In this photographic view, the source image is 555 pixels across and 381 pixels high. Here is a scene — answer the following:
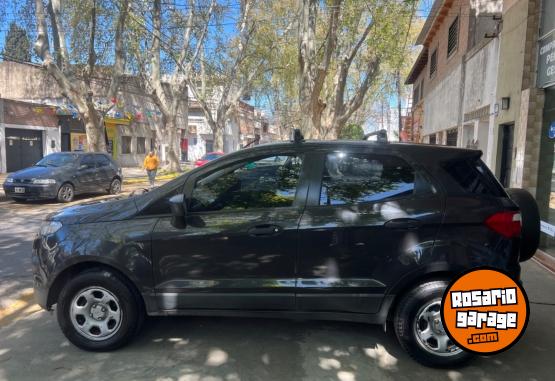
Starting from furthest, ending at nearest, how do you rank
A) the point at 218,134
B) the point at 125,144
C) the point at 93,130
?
the point at 125,144 < the point at 218,134 < the point at 93,130

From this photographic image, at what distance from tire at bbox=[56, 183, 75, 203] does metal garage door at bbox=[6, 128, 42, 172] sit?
431 inches

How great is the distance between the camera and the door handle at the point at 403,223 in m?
3.23

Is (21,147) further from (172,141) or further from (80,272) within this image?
(80,272)

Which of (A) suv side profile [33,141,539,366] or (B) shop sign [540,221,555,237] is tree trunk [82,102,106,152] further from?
(B) shop sign [540,221,555,237]

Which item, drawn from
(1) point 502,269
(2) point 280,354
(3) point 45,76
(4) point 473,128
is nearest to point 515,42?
(4) point 473,128

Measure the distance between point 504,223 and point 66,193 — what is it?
12.3 m

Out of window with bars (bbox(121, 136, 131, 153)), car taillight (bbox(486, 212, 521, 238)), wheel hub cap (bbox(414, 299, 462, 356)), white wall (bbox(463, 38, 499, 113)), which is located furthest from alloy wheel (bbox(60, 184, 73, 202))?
window with bars (bbox(121, 136, 131, 153))

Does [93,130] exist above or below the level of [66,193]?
above

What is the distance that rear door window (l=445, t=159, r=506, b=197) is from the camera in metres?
3.33

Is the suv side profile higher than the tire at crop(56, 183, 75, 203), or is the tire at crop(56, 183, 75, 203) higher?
the suv side profile

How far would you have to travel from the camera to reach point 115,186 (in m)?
15.2

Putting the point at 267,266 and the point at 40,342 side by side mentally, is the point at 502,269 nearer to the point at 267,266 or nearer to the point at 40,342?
the point at 267,266

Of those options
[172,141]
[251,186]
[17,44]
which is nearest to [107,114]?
[172,141]

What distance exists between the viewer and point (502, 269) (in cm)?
323
